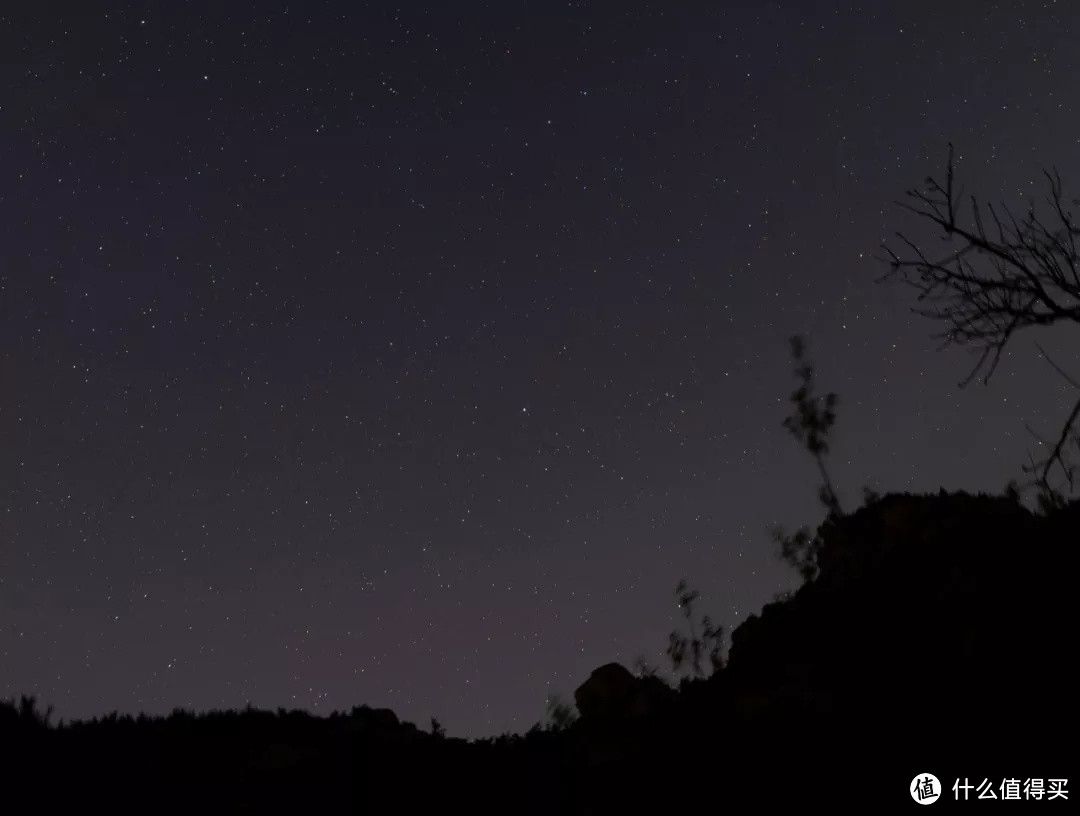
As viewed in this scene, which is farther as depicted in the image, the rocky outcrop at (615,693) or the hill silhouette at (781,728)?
the rocky outcrop at (615,693)

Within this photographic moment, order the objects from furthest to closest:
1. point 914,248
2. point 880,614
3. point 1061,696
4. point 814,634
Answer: point 814,634
point 880,614
point 1061,696
point 914,248

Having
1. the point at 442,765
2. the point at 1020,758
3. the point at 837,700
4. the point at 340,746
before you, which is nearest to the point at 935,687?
the point at 837,700

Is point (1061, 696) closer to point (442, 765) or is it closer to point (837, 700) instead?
point (837, 700)

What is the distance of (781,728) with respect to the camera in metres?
8.02

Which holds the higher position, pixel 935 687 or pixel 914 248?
pixel 914 248

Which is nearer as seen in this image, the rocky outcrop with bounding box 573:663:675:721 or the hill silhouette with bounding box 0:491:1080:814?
the hill silhouette with bounding box 0:491:1080:814

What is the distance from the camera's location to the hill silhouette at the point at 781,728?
722 cm

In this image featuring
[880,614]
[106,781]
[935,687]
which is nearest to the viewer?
[935,687]

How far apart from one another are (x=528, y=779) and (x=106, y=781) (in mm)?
4673

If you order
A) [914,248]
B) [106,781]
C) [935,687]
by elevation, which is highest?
[914,248]

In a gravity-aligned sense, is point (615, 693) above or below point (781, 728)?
above

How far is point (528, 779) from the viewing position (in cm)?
1020

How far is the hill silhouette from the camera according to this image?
23.7 feet

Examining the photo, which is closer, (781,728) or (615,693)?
(781,728)
